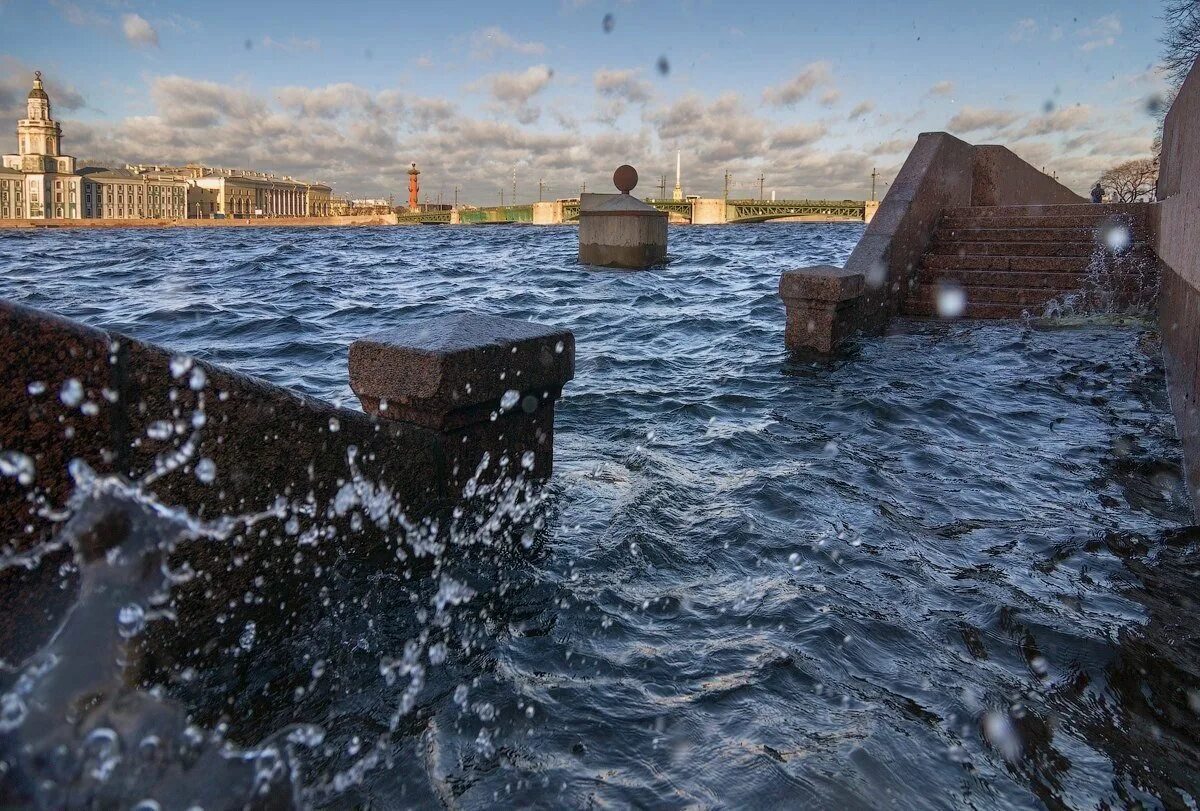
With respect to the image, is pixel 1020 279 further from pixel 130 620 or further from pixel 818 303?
pixel 130 620

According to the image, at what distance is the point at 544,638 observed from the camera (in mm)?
3055

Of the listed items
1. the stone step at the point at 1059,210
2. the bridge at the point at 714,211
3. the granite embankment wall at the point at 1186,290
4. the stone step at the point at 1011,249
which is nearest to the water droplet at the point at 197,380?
the granite embankment wall at the point at 1186,290

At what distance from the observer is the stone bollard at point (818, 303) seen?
8.80 m

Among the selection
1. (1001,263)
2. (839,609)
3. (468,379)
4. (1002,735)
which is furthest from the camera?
(1001,263)

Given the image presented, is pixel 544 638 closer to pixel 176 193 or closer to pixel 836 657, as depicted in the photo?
pixel 836 657

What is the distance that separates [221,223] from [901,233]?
405ft

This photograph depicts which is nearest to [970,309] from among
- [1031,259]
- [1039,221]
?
[1031,259]

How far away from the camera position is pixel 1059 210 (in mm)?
11648

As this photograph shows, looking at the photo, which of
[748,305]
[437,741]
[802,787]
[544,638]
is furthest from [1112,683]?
[748,305]

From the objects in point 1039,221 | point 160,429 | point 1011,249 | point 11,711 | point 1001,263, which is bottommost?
point 11,711

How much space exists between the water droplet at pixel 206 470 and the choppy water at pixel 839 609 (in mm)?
771

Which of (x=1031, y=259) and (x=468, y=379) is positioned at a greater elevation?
(x=1031, y=259)

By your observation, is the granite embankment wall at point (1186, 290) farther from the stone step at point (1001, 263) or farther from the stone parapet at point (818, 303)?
the stone parapet at point (818, 303)

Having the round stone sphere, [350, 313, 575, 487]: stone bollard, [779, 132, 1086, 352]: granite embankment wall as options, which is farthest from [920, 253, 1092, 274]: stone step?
the round stone sphere
